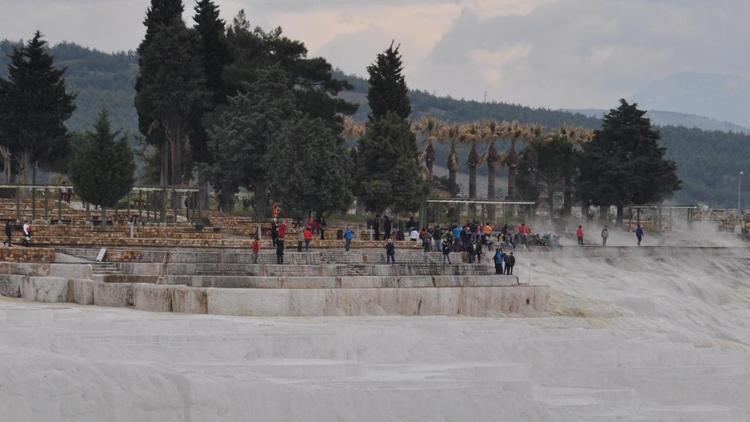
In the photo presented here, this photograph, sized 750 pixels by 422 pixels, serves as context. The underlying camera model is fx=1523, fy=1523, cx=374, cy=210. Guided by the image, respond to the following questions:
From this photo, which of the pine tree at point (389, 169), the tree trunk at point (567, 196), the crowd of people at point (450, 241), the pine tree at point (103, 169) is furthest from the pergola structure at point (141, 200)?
the tree trunk at point (567, 196)

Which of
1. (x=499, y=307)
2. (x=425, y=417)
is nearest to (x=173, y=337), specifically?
(x=425, y=417)

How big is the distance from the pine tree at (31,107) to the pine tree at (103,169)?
1223cm

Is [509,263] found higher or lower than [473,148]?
lower

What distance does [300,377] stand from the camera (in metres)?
24.8

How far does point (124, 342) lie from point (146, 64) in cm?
4780

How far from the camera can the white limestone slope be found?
2145 centimetres

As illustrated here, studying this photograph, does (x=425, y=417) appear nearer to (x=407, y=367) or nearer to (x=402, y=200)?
(x=407, y=367)

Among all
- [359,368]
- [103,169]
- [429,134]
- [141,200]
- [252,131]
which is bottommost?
[359,368]

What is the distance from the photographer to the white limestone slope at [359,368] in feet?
70.4

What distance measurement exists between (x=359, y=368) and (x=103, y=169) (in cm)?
3267

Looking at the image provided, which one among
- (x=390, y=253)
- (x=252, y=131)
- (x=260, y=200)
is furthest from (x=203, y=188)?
(x=390, y=253)

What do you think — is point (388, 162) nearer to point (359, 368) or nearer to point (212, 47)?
point (212, 47)

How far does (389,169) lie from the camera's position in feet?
232

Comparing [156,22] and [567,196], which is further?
[567,196]
